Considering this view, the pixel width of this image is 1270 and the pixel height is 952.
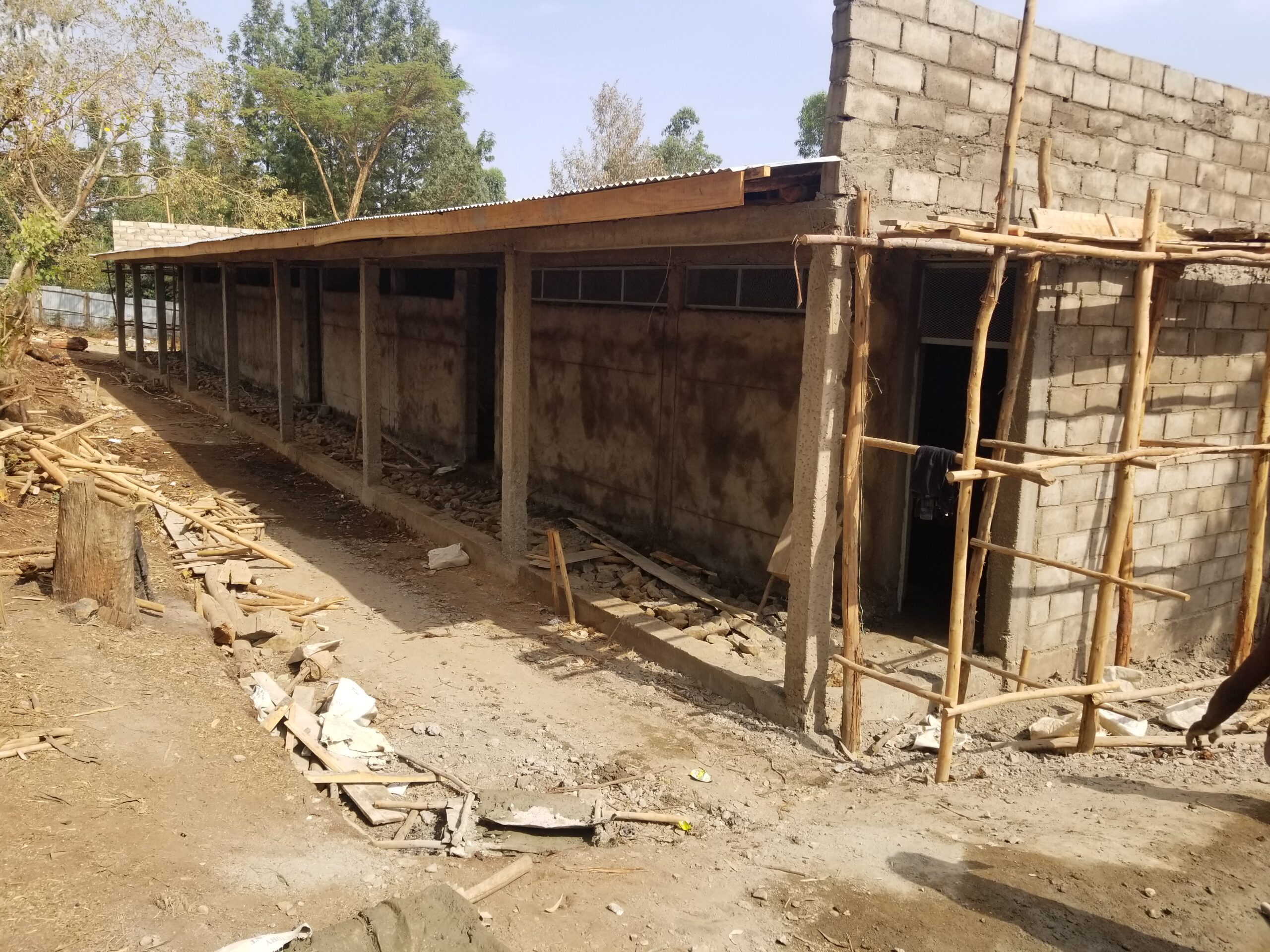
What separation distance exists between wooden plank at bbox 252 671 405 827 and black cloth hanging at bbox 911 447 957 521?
11.5ft

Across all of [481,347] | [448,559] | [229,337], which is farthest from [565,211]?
[229,337]

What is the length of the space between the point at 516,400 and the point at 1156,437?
552 centimetres

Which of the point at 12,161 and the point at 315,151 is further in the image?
the point at 315,151

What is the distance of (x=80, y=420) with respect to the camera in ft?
49.2

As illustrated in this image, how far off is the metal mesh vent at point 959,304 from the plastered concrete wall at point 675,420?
1.10 m

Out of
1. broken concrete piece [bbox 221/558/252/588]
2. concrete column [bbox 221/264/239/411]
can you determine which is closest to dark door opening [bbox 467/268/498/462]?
broken concrete piece [bbox 221/558/252/588]

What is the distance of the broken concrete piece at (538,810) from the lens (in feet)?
16.6

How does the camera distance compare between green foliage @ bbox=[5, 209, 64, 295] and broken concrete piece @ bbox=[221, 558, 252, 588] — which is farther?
green foliage @ bbox=[5, 209, 64, 295]

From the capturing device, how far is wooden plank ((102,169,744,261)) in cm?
552

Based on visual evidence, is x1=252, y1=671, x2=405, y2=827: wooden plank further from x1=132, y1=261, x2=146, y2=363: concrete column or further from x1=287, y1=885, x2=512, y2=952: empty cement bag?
x1=132, y1=261, x2=146, y2=363: concrete column

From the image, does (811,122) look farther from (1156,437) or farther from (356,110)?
(1156,437)

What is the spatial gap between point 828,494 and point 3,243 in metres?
47.1

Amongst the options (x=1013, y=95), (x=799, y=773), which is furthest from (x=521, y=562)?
(x=1013, y=95)

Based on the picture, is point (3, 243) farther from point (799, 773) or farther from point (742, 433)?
point (799, 773)
